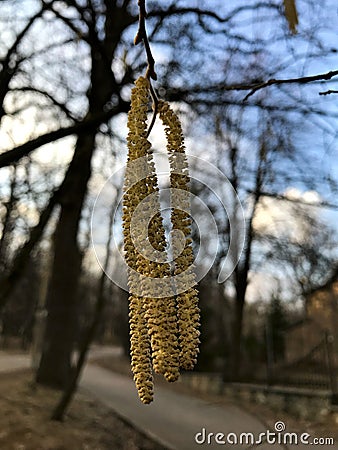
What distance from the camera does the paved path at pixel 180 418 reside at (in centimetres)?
308

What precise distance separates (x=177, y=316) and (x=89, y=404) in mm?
4829

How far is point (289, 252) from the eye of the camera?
4574 mm

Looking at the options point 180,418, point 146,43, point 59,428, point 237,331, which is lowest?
point 59,428

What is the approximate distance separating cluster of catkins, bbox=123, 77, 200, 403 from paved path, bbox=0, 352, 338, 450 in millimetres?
2210

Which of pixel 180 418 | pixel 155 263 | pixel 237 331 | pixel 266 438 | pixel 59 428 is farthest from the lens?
pixel 237 331

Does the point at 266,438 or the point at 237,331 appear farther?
the point at 237,331

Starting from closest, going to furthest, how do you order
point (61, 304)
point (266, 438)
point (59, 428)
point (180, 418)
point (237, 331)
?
point (266, 438)
point (59, 428)
point (180, 418)
point (61, 304)
point (237, 331)

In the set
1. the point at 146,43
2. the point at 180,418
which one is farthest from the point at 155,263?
the point at 180,418

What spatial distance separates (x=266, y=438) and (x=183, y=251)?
2547 mm

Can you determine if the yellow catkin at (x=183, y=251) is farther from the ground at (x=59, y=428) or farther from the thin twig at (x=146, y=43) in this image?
the ground at (x=59, y=428)

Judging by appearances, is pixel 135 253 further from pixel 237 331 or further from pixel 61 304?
pixel 237 331

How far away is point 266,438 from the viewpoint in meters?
2.60

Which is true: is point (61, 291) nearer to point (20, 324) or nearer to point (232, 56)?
point (232, 56)

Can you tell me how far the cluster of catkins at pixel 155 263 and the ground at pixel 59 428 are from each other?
314 cm
